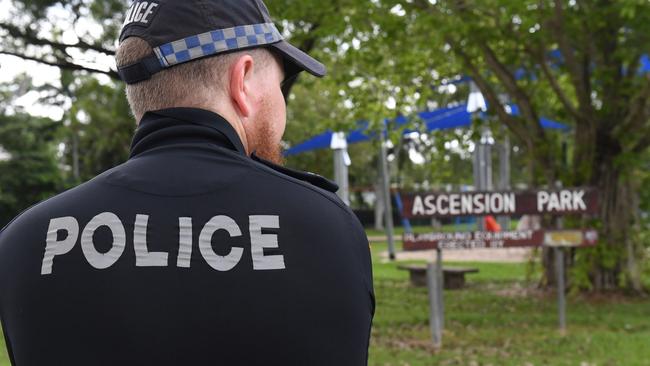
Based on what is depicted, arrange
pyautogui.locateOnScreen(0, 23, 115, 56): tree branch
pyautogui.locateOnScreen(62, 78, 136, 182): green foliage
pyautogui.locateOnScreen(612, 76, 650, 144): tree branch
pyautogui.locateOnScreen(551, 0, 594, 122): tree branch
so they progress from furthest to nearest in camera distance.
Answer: pyautogui.locateOnScreen(62, 78, 136, 182): green foliage, pyautogui.locateOnScreen(551, 0, 594, 122): tree branch, pyautogui.locateOnScreen(612, 76, 650, 144): tree branch, pyautogui.locateOnScreen(0, 23, 115, 56): tree branch

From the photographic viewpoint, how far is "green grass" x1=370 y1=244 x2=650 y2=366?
808 centimetres

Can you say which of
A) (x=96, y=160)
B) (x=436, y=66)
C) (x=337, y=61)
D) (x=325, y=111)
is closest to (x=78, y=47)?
(x=337, y=61)

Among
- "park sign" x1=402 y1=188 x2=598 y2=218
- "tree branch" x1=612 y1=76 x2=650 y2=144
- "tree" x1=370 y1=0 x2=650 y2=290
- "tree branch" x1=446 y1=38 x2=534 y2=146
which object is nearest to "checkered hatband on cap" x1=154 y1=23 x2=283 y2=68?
"park sign" x1=402 y1=188 x2=598 y2=218

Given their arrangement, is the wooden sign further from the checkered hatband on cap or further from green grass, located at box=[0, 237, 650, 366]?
the checkered hatband on cap

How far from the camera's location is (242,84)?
1560 mm

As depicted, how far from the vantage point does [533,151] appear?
1304cm

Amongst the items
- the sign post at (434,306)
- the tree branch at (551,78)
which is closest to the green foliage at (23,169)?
the tree branch at (551,78)

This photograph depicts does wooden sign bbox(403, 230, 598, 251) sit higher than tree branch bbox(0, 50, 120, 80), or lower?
lower

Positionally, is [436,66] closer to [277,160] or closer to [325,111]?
[277,160]

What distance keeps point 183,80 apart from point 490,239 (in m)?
8.10

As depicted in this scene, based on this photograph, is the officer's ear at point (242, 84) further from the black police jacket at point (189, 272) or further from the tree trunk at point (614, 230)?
the tree trunk at point (614, 230)

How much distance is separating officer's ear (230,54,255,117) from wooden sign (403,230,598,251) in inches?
292

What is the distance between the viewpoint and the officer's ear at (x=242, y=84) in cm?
155

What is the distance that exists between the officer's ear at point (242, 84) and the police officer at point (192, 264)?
4 cm
